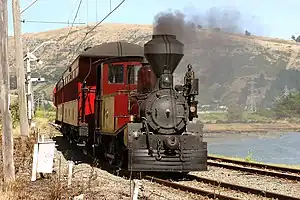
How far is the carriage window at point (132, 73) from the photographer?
16.3 meters

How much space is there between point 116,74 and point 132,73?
0.51 m

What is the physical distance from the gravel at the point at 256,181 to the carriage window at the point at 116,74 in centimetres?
361

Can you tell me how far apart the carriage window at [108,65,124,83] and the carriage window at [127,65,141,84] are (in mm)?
220

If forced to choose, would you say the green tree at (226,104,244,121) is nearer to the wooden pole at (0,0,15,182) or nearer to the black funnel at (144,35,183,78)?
the black funnel at (144,35,183,78)

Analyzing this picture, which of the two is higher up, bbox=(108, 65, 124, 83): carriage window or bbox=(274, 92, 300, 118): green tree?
bbox=(108, 65, 124, 83): carriage window

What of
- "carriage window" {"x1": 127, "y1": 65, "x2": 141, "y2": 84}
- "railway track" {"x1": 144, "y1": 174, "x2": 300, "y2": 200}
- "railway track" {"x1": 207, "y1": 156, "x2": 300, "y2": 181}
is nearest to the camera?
"railway track" {"x1": 144, "y1": 174, "x2": 300, "y2": 200}

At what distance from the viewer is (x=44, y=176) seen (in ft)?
47.8

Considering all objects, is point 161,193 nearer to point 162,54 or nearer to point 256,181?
point 256,181

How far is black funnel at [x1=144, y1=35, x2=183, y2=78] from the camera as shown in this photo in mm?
14359

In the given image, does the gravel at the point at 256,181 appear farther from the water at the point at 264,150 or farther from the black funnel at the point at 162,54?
the water at the point at 264,150

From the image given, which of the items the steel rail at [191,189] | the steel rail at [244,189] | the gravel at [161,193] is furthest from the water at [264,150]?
the gravel at [161,193]

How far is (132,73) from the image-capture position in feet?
53.9

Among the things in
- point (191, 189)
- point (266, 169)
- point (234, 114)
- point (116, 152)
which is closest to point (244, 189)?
point (191, 189)

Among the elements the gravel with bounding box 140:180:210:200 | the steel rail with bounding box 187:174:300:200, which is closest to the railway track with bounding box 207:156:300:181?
the steel rail with bounding box 187:174:300:200
